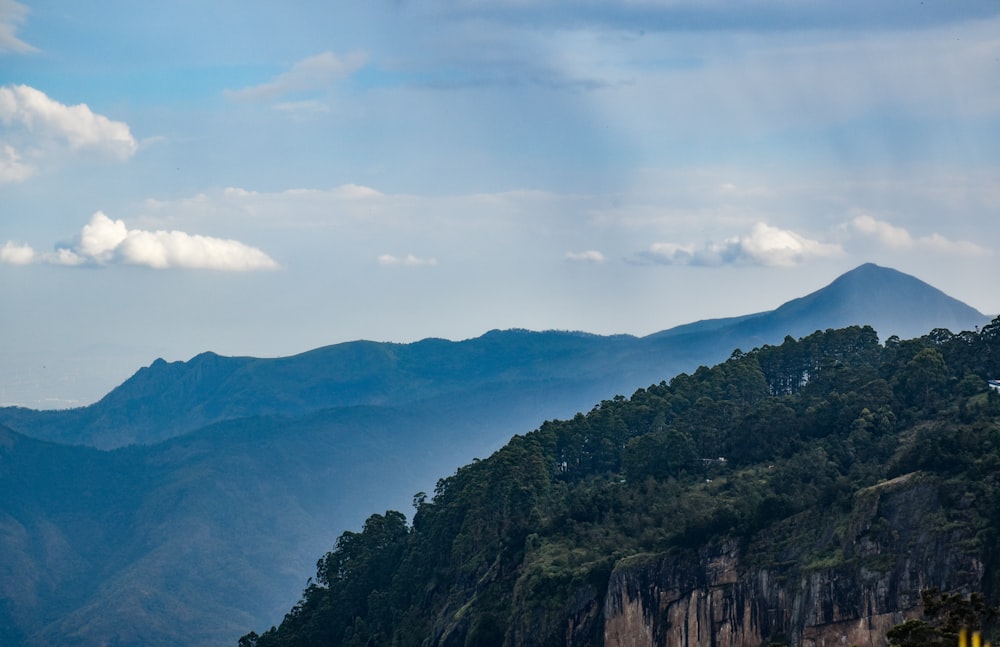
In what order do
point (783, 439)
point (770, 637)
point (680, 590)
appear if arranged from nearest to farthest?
point (770, 637)
point (680, 590)
point (783, 439)

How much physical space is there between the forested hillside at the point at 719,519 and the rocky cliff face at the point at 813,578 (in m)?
0.12

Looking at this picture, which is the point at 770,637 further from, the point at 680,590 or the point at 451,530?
the point at 451,530

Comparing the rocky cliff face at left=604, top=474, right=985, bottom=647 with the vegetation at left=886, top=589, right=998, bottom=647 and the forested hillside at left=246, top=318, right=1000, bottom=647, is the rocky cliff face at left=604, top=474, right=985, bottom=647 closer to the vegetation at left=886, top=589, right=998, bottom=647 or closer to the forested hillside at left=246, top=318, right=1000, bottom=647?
the forested hillside at left=246, top=318, right=1000, bottom=647

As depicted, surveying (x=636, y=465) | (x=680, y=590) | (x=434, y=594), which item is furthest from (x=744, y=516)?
(x=434, y=594)

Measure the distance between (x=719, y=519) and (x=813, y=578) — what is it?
10.5 meters

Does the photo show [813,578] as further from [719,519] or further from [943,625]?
[943,625]

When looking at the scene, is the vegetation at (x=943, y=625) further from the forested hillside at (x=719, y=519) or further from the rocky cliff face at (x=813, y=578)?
the forested hillside at (x=719, y=519)

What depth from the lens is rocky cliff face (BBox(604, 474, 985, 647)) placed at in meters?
78.2

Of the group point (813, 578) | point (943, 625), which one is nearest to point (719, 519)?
point (813, 578)

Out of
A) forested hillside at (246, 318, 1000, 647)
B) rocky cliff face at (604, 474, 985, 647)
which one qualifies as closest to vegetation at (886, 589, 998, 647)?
rocky cliff face at (604, 474, 985, 647)

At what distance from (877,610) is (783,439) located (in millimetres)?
29433

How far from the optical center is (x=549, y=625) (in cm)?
9569

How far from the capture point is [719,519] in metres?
91.2

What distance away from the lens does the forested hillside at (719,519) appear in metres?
80.9
